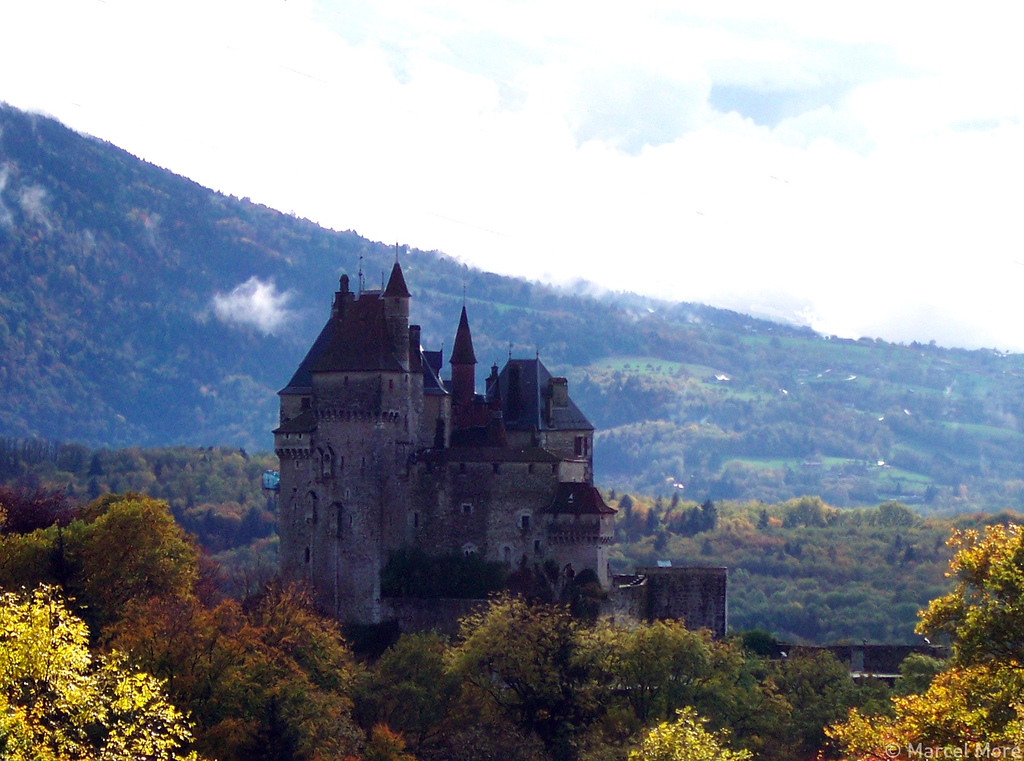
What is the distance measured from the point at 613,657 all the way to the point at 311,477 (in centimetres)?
1722

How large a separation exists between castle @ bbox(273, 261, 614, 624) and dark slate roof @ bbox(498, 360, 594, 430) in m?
2.03

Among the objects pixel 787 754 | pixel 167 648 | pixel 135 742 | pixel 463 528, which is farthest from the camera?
pixel 463 528

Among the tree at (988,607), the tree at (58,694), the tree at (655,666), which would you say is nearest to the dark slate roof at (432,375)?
the tree at (655,666)

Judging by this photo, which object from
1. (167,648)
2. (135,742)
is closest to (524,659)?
(167,648)

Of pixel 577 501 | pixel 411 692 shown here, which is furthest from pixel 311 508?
pixel 411 692

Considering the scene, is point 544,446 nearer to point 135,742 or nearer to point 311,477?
point 311,477

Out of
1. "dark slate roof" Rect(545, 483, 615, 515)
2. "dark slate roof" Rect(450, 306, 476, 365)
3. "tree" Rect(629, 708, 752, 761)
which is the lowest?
"tree" Rect(629, 708, 752, 761)

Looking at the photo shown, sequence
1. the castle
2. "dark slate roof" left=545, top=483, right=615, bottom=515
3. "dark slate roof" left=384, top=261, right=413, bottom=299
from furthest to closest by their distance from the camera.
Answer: "dark slate roof" left=384, top=261, right=413, bottom=299 → "dark slate roof" left=545, top=483, right=615, bottom=515 → the castle

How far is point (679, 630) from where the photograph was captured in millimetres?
82312

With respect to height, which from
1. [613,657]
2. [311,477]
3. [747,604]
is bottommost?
[747,604]

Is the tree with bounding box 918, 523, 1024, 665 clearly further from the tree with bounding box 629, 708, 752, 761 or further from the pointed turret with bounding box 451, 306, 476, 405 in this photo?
the pointed turret with bounding box 451, 306, 476, 405

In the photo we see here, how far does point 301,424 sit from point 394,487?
5.62 meters

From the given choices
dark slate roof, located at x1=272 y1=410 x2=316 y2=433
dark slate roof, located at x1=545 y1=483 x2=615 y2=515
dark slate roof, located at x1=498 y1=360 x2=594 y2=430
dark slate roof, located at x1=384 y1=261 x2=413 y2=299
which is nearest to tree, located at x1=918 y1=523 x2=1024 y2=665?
dark slate roof, located at x1=545 y1=483 x2=615 y2=515

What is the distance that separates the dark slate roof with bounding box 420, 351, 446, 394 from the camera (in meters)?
90.7
